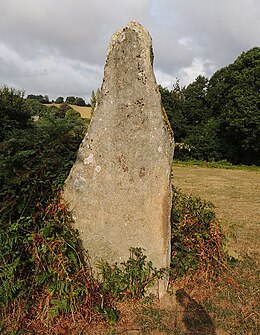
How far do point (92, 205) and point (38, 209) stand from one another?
25.5 inches

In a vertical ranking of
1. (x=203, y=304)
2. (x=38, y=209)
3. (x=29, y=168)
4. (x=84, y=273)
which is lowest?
(x=203, y=304)

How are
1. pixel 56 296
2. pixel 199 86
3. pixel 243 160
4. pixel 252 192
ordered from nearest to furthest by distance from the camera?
pixel 56 296, pixel 252 192, pixel 243 160, pixel 199 86

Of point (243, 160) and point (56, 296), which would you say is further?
point (243, 160)

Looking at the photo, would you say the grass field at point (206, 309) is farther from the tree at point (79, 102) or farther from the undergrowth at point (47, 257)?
the tree at point (79, 102)

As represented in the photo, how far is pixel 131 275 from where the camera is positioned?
415 centimetres

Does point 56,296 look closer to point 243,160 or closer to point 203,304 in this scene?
point 203,304

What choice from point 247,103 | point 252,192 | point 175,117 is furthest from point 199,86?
point 252,192

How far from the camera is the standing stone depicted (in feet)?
13.5

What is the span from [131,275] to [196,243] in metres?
1.28

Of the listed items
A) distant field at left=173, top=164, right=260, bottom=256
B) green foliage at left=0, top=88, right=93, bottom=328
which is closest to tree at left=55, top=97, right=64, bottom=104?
distant field at left=173, top=164, right=260, bottom=256

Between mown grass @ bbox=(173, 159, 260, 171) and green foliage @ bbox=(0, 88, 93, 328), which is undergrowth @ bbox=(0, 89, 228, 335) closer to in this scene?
green foliage @ bbox=(0, 88, 93, 328)

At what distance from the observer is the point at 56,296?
3658mm

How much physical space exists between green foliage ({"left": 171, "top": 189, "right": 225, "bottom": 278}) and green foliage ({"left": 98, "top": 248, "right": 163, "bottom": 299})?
59cm

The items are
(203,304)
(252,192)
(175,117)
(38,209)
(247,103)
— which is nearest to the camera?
(38,209)
